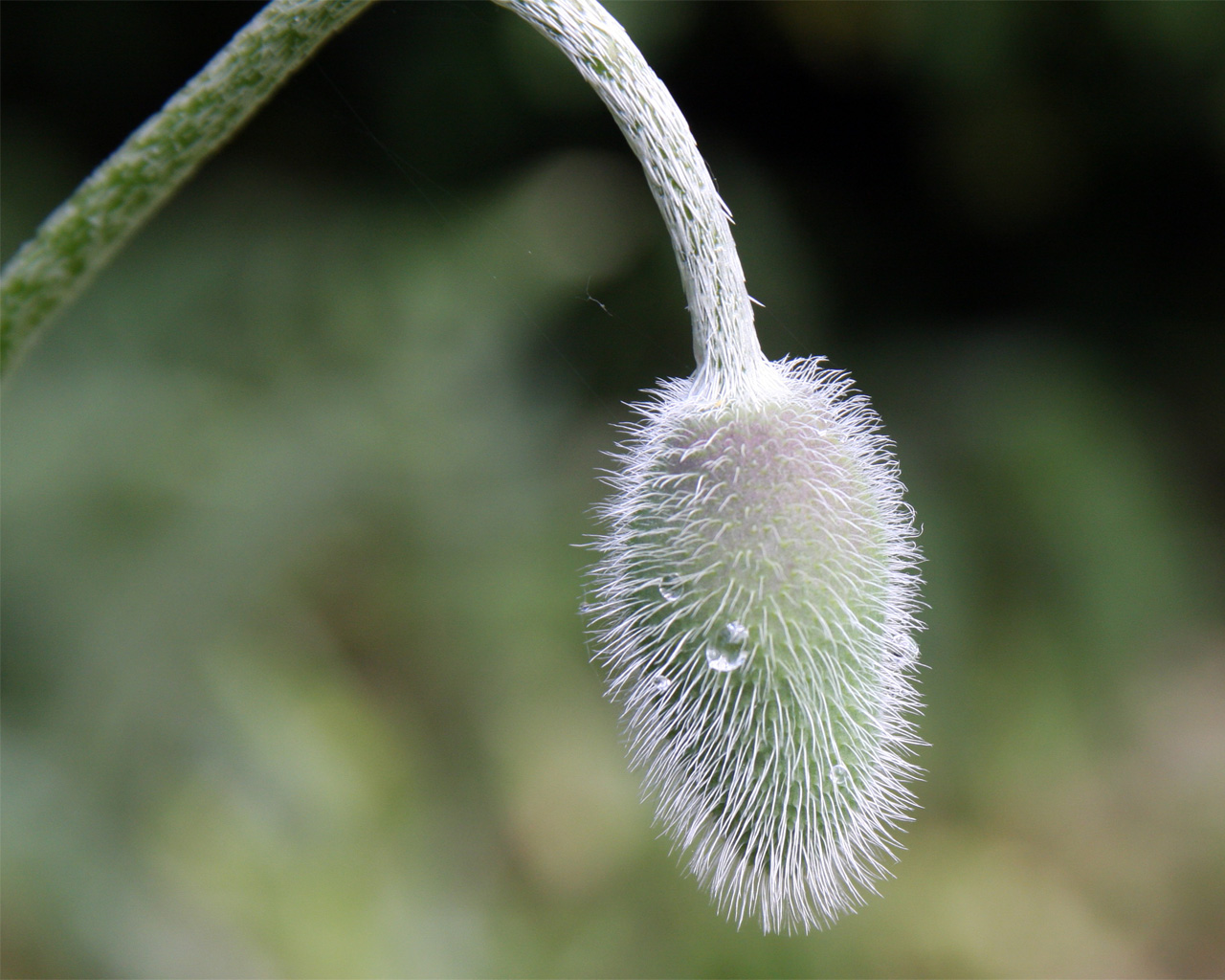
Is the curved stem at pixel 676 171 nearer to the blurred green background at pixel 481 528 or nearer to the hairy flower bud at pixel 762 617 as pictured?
the hairy flower bud at pixel 762 617

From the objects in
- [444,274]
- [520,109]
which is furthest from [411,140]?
[444,274]

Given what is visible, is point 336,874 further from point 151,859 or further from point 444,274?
point 444,274

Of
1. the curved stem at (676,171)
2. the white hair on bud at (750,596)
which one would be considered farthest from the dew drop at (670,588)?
the curved stem at (676,171)

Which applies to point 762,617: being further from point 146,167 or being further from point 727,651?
point 146,167

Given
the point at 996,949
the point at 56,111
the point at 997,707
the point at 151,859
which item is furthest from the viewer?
the point at 56,111

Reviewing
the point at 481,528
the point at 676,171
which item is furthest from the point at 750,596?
the point at 481,528

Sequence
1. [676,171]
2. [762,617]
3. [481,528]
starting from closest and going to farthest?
[676,171] < [762,617] < [481,528]

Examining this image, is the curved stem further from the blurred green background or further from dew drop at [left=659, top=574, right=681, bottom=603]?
the blurred green background
